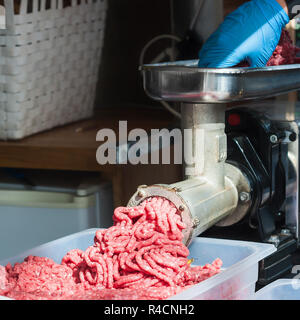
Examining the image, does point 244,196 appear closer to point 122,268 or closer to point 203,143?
point 203,143

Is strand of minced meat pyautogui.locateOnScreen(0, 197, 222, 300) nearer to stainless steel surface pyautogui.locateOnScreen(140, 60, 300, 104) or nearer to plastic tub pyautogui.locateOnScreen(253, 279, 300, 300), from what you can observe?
plastic tub pyautogui.locateOnScreen(253, 279, 300, 300)

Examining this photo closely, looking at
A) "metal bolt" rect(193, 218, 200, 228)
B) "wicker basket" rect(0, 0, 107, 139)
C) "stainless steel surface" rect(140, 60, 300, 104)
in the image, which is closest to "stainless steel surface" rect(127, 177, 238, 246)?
"metal bolt" rect(193, 218, 200, 228)

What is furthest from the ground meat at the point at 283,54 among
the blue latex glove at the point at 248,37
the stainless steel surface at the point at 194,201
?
the stainless steel surface at the point at 194,201

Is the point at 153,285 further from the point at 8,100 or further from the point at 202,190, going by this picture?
the point at 8,100

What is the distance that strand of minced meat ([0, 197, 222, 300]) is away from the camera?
3.17ft

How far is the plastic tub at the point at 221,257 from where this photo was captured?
3.02ft

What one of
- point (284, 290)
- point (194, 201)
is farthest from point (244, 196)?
point (284, 290)

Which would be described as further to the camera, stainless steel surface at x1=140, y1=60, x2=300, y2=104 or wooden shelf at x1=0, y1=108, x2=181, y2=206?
wooden shelf at x1=0, y1=108, x2=181, y2=206

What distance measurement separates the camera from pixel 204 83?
3.75ft

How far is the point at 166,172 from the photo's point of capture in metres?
1.65

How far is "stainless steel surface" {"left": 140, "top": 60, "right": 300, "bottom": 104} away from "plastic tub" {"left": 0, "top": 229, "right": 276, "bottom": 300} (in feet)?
0.83

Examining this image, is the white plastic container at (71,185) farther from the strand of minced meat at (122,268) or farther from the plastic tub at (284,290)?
the plastic tub at (284,290)
